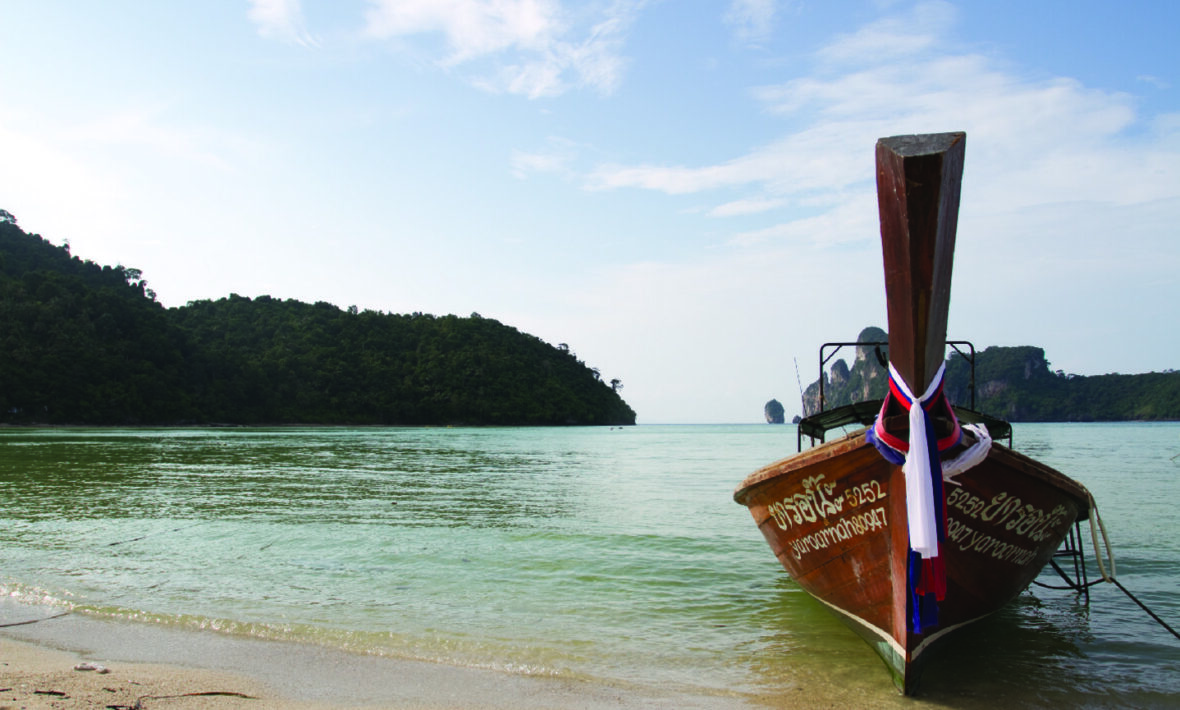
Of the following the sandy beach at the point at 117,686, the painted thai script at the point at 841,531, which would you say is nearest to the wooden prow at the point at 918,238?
the painted thai script at the point at 841,531

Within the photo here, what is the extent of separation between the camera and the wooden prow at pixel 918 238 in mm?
3248

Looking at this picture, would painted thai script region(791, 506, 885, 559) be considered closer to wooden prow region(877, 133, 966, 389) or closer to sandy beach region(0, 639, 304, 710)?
wooden prow region(877, 133, 966, 389)

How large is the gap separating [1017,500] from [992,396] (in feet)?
449

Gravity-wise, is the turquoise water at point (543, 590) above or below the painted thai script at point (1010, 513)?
below

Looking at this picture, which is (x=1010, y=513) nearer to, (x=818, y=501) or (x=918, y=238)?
(x=818, y=501)

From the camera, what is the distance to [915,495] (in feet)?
12.9

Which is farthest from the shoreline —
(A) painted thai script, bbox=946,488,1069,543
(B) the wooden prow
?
(B) the wooden prow

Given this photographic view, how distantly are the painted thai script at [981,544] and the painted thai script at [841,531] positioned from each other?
0.45m

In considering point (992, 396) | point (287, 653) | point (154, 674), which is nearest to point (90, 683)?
point (154, 674)

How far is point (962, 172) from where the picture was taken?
3.38 metres

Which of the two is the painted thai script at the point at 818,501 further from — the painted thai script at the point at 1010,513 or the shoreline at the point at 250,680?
the shoreline at the point at 250,680

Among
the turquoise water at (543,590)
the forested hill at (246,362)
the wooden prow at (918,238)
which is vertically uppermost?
the forested hill at (246,362)

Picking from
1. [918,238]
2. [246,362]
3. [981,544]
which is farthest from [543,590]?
[246,362]

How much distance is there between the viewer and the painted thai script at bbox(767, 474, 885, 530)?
469 centimetres
